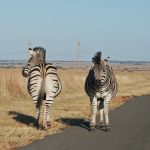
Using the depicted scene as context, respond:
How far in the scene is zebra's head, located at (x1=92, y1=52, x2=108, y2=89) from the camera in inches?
620

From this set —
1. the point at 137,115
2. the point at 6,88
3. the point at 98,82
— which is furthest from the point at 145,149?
the point at 6,88

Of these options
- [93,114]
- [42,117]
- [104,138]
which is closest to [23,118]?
[42,117]

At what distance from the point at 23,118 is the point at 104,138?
618 centimetres

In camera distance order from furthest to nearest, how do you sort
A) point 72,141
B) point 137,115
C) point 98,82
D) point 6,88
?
point 6,88 → point 137,115 → point 98,82 → point 72,141

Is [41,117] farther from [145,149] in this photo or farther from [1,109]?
[1,109]

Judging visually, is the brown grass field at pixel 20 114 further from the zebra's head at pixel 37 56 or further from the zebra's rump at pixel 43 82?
the zebra's head at pixel 37 56

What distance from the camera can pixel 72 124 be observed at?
1808 centimetres

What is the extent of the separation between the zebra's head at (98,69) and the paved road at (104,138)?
1501 millimetres

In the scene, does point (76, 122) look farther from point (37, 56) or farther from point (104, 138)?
point (104, 138)

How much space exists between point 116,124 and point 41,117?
2900mm

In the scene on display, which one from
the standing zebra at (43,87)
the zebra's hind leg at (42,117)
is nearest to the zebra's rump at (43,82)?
the standing zebra at (43,87)

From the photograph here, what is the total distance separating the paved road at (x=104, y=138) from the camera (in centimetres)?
1288

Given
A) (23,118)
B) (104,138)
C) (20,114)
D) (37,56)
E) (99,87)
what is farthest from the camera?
(20,114)

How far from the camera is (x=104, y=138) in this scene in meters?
14.5
